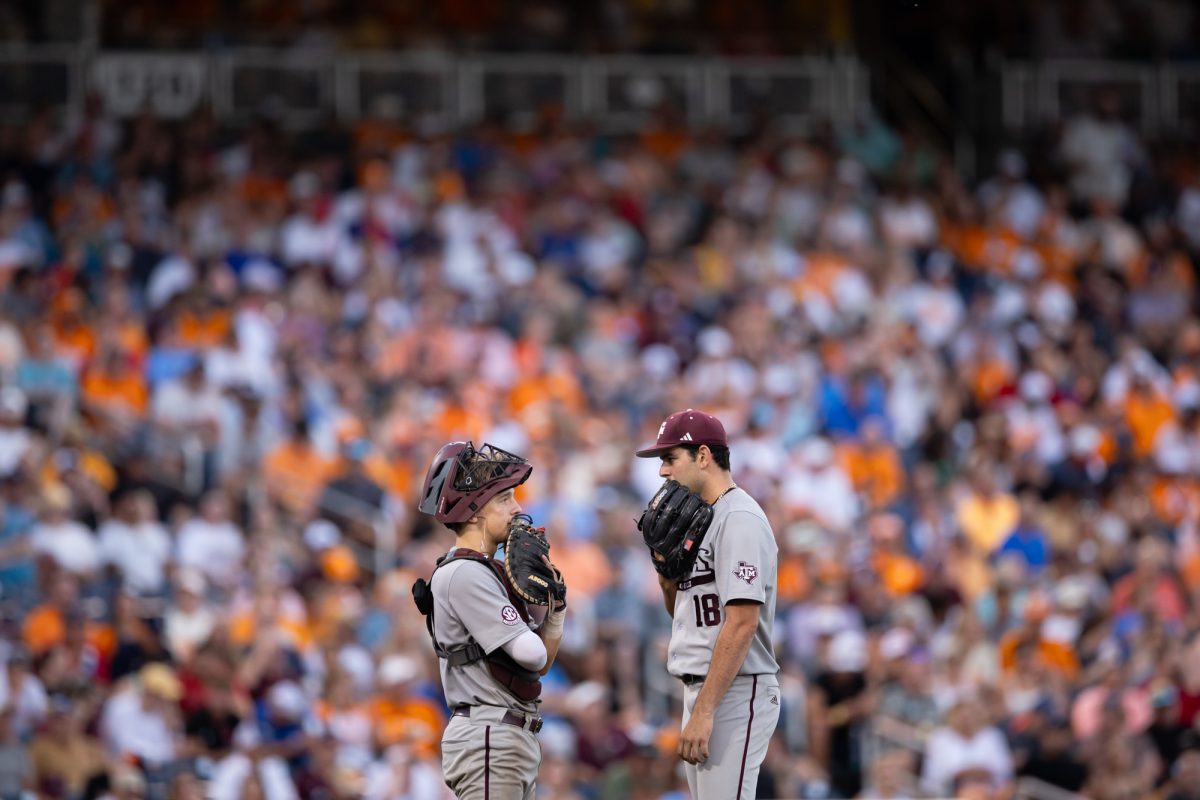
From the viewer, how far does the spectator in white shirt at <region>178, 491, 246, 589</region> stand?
1351cm

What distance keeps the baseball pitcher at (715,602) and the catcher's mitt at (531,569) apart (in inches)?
14.3

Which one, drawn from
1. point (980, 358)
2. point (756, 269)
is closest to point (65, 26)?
point (756, 269)

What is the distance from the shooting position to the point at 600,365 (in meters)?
16.5

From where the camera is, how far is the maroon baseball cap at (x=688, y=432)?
682cm

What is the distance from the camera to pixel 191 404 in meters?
14.9

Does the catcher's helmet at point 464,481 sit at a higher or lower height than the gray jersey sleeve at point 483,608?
higher

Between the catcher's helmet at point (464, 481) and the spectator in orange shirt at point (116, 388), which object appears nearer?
the catcher's helmet at point (464, 481)

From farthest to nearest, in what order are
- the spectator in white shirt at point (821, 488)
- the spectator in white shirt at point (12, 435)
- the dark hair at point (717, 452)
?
the spectator in white shirt at point (821, 488)
the spectator in white shirt at point (12, 435)
the dark hair at point (717, 452)

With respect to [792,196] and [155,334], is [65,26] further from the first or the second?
[792,196]

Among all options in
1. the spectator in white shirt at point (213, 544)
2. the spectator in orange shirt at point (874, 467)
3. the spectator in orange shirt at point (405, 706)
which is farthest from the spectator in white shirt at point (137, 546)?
the spectator in orange shirt at point (874, 467)

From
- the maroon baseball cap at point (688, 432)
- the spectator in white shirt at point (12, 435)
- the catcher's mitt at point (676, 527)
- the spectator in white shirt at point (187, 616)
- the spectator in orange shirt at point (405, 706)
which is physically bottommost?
the spectator in orange shirt at point (405, 706)

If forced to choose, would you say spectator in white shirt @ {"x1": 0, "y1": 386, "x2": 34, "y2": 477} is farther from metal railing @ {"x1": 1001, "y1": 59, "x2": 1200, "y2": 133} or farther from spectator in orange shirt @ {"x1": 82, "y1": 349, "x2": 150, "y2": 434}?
metal railing @ {"x1": 1001, "y1": 59, "x2": 1200, "y2": 133}

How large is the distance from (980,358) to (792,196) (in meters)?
2.79

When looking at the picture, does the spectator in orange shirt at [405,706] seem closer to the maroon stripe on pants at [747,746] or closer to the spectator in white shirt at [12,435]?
the spectator in white shirt at [12,435]
